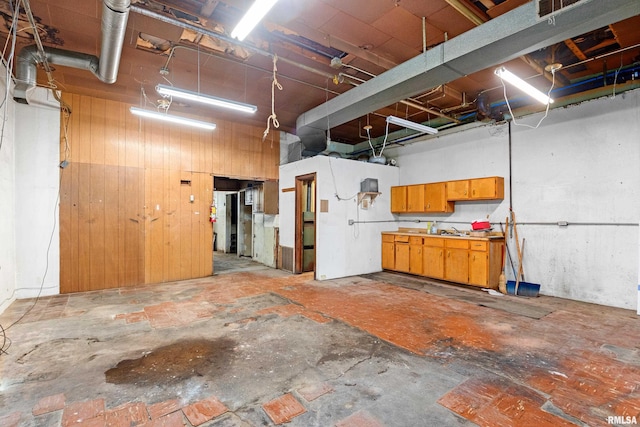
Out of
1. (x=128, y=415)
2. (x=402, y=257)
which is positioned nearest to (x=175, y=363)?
(x=128, y=415)

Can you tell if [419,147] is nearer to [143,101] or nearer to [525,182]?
[525,182]

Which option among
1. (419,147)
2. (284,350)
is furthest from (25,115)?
(419,147)

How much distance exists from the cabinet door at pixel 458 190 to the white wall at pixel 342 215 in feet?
5.23

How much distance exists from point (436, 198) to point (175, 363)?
5676 mm

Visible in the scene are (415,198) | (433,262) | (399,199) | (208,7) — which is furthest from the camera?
(399,199)

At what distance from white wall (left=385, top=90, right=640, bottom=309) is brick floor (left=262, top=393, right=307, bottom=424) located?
504 centimetres

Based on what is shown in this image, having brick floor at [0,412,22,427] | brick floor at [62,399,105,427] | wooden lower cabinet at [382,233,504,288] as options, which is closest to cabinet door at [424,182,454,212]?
wooden lower cabinet at [382,233,504,288]

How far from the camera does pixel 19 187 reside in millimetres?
4734

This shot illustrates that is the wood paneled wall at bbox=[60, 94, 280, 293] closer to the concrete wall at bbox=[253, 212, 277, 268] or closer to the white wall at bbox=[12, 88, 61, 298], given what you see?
the white wall at bbox=[12, 88, 61, 298]

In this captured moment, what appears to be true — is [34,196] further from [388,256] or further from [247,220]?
[388,256]

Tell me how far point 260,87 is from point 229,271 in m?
4.23

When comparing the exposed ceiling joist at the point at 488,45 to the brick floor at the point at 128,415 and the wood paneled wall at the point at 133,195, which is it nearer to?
the wood paneled wall at the point at 133,195

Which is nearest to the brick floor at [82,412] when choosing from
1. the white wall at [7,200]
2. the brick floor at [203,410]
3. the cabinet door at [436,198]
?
→ the brick floor at [203,410]

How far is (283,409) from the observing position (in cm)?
203
